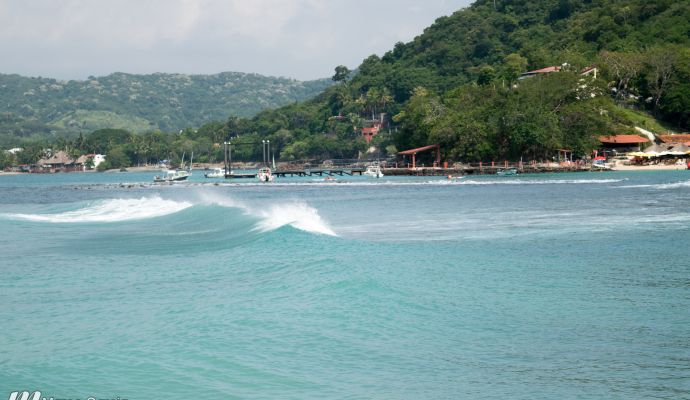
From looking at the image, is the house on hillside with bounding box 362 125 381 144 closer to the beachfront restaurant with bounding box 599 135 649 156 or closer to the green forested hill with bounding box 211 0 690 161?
the green forested hill with bounding box 211 0 690 161

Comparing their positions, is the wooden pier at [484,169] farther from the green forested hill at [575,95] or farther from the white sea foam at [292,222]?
the white sea foam at [292,222]

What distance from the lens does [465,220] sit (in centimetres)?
3756

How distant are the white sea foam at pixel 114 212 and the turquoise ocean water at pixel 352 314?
13.0 metres

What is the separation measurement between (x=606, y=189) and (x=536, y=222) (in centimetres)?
2727

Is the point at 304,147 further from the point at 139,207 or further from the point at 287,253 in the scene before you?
the point at 287,253

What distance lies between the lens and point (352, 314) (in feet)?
52.7

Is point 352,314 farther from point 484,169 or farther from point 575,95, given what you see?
point 575,95

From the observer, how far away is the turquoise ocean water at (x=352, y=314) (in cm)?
1202

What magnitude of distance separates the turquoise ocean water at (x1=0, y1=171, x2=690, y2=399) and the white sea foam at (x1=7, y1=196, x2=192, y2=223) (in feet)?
42.8

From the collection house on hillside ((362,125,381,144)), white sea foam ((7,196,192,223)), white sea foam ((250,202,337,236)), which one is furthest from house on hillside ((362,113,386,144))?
white sea foam ((250,202,337,236))

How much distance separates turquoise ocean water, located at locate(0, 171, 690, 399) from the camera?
39.4 ft

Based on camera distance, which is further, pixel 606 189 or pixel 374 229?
pixel 606 189

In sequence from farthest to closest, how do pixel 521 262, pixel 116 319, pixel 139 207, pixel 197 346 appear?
pixel 139 207 < pixel 521 262 < pixel 116 319 < pixel 197 346

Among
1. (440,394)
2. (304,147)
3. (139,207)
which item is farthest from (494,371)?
(304,147)
